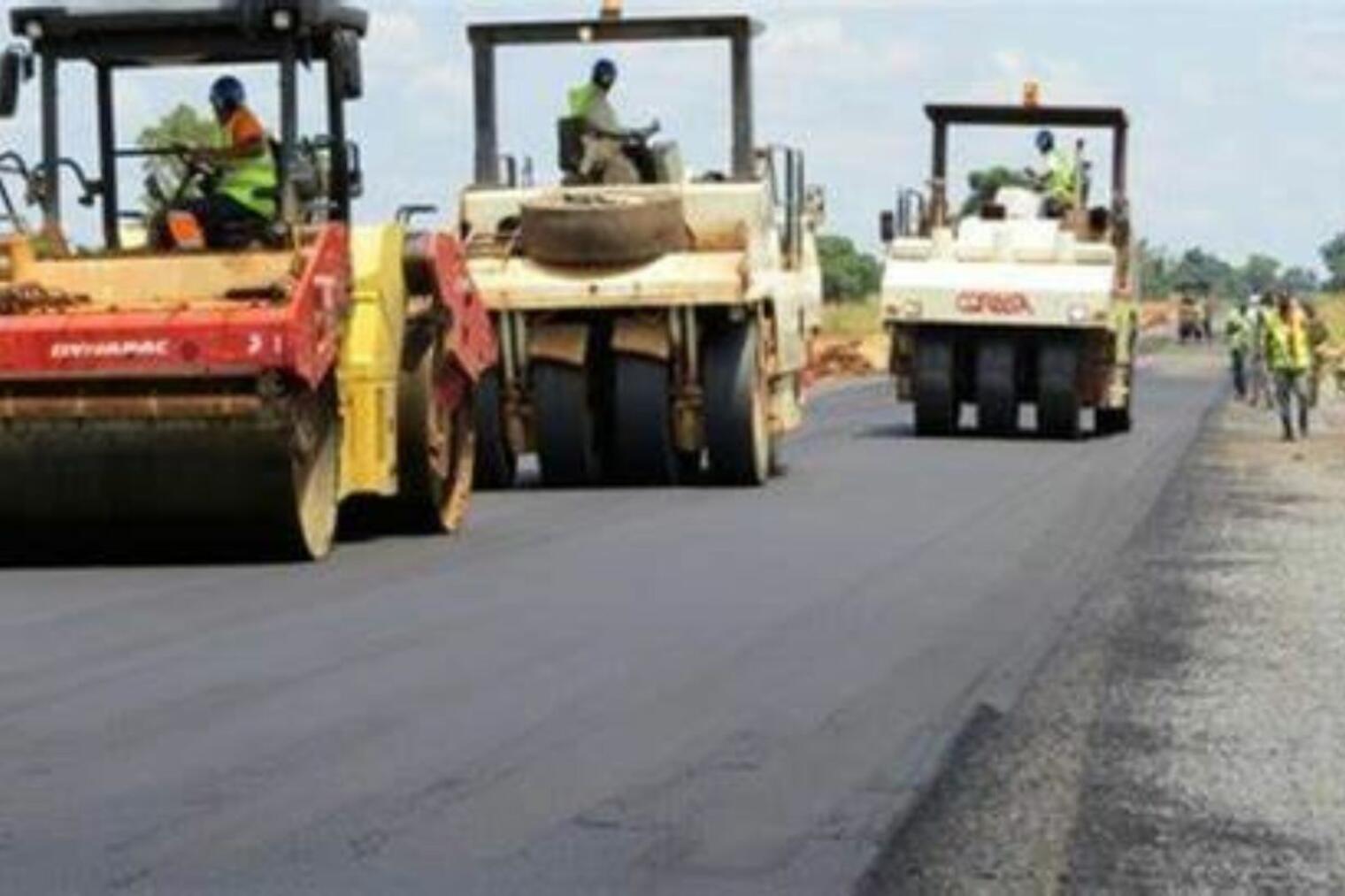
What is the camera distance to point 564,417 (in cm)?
1866

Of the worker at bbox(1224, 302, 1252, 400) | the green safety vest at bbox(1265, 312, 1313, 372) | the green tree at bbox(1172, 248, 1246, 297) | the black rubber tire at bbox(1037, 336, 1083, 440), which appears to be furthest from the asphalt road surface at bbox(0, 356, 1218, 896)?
the green tree at bbox(1172, 248, 1246, 297)

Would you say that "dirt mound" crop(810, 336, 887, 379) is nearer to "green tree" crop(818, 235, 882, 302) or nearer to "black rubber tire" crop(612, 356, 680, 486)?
"black rubber tire" crop(612, 356, 680, 486)

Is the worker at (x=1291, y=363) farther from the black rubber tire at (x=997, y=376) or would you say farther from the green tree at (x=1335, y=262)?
the green tree at (x=1335, y=262)

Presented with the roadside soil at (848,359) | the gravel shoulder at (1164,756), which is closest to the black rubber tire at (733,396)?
the gravel shoulder at (1164,756)

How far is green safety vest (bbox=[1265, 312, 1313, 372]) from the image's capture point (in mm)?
28359

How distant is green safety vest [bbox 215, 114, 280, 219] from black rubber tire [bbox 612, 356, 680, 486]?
518cm

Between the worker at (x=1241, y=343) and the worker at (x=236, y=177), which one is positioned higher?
the worker at (x=236, y=177)

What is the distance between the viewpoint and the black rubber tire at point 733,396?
1847cm

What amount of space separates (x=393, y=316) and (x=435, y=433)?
37.3 inches

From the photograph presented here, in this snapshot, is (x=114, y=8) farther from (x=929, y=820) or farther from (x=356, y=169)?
(x=929, y=820)

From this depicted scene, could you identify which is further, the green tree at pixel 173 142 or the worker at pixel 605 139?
the worker at pixel 605 139

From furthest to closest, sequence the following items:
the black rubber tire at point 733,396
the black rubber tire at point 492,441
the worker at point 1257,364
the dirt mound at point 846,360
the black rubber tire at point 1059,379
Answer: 1. the dirt mound at point 846,360
2. the worker at point 1257,364
3. the black rubber tire at point 1059,379
4. the black rubber tire at point 492,441
5. the black rubber tire at point 733,396

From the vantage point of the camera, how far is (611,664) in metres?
9.95

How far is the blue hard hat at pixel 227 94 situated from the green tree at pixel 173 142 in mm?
218
